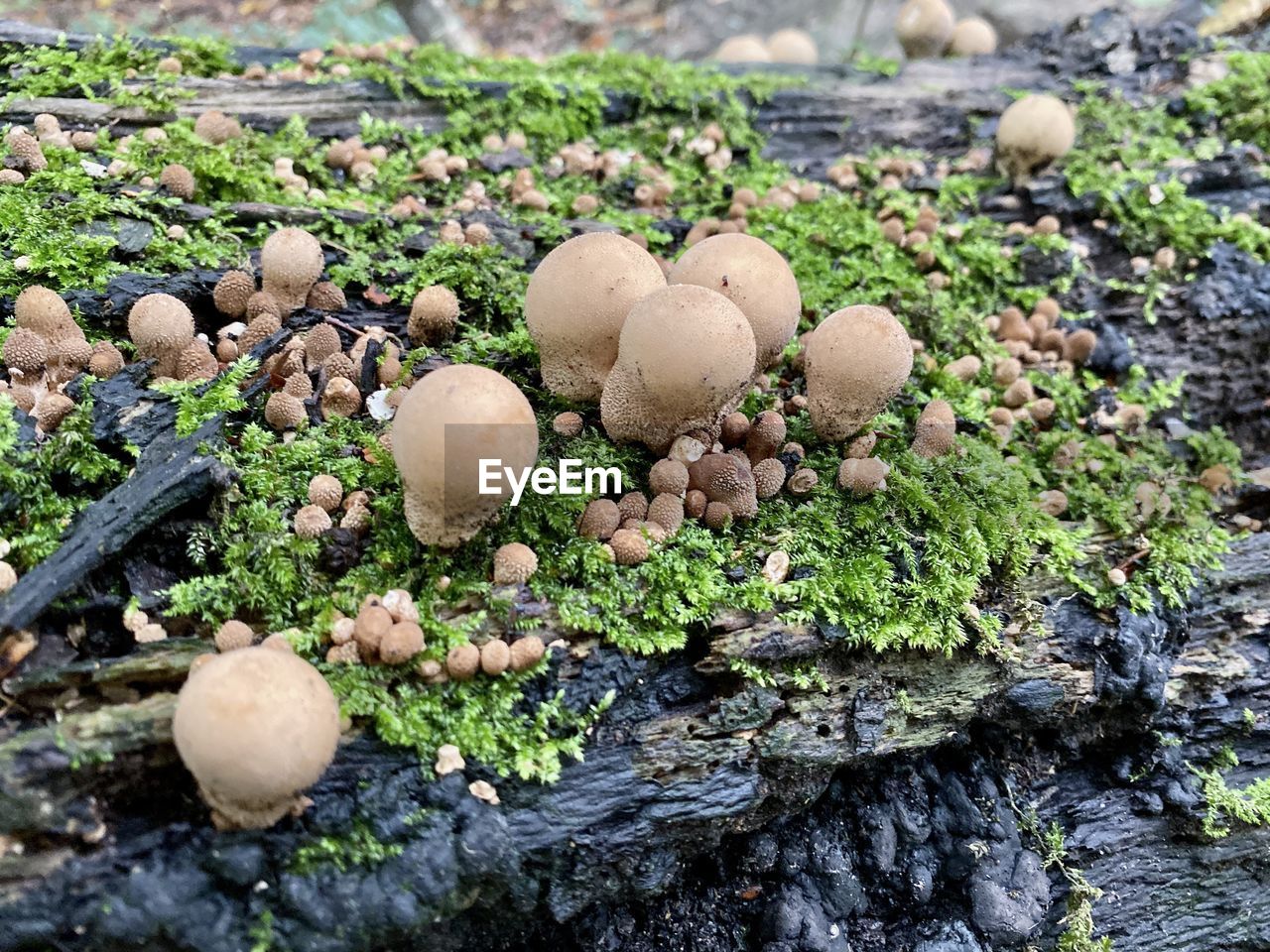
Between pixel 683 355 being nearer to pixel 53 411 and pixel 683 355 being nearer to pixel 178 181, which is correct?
pixel 53 411

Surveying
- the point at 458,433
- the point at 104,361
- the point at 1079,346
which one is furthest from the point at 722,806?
the point at 1079,346

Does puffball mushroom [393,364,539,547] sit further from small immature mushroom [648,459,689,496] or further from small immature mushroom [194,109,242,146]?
small immature mushroom [194,109,242,146]

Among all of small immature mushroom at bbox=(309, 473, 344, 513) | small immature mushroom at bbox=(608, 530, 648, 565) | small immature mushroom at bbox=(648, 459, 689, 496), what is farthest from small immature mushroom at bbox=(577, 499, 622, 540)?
small immature mushroom at bbox=(309, 473, 344, 513)

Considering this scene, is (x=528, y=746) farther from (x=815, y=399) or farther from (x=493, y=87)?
(x=493, y=87)

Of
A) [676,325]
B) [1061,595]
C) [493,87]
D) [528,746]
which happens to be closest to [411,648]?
[528,746]

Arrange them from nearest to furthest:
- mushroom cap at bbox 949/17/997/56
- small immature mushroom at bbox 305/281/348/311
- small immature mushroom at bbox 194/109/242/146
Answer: small immature mushroom at bbox 305/281/348/311
small immature mushroom at bbox 194/109/242/146
mushroom cap at bbox 949/17/997/56

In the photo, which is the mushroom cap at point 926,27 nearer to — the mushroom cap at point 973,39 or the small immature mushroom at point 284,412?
the mushroom cap at point 973,39
